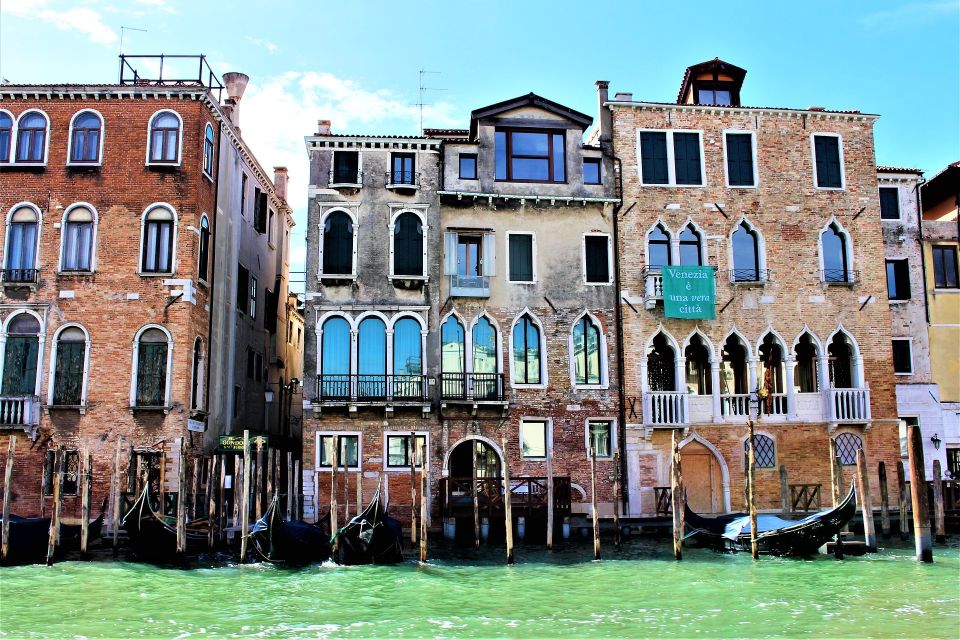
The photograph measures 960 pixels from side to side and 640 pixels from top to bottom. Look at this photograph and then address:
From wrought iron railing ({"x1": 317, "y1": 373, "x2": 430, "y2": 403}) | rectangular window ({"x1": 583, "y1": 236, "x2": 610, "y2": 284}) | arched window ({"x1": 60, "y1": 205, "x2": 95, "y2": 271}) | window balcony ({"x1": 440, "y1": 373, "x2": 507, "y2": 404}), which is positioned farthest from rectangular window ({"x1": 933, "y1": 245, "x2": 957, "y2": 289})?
arched window ({"x1": 60, "y1": 205, "x2": 95, "y2": 271})

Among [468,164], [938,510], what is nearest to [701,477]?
[938,510]

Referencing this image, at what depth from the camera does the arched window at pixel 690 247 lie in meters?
22.2

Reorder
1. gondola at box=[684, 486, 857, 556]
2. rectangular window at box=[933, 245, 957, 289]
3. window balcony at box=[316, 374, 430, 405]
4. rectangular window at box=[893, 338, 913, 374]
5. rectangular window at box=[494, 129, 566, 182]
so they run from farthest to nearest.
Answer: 1. rectangular window at box=[933, 245, 957, 289]
2. rectangular window at box=[893, 338, 913, 374]
3. rectangular window at box=[494, 129, 566, 182]
4. window balcony at box=[316, 374, 430, 405]
5. gondola at box=[684, 486, 857, 556]

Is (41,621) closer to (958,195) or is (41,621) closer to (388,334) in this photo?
(388,334)

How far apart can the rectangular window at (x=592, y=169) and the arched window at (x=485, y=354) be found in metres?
4.22

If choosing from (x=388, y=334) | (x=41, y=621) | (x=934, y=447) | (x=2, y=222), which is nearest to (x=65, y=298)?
(x=2, y=222)

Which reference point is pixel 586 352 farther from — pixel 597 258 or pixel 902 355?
pixel 902 355

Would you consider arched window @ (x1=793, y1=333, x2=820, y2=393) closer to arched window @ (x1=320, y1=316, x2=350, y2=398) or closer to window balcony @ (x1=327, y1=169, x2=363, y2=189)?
arched window @ (x1=320, y1=316, x2=350, y2=398)

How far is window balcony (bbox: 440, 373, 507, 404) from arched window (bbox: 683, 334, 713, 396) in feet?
14.9

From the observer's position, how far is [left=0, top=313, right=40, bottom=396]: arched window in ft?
64.5

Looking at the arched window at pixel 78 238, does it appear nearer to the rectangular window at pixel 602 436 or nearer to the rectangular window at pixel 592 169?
the rectangular window at pixel 592 169

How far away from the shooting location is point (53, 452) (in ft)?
59.0

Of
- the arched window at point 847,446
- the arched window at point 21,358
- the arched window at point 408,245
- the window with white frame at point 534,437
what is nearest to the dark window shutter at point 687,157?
the arched window at point 408,245

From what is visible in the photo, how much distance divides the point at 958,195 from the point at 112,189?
21084 millimetres
